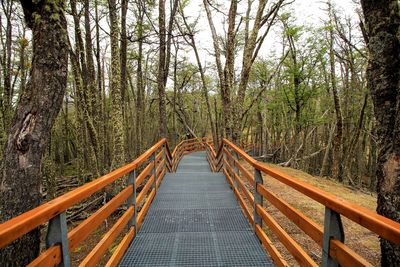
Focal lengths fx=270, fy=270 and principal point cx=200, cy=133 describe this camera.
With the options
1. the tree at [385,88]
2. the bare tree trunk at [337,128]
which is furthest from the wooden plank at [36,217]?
the bare tree trunk at [337,128]

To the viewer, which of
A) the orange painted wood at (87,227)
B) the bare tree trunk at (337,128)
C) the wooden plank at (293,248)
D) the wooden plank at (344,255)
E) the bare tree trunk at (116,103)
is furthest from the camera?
the bare tree trunk at (337,128)

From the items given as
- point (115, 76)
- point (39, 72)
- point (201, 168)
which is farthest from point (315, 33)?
point (39, 72)

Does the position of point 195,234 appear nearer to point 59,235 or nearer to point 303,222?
point 303,222

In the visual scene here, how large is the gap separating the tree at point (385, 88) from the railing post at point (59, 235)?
2.66m

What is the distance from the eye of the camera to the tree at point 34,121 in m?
2.95

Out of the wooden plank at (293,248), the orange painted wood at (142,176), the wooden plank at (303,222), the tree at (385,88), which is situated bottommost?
the wooden plank at (293,248)

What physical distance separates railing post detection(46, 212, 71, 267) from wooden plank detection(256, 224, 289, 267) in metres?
1.93

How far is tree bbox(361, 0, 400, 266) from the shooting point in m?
2.45

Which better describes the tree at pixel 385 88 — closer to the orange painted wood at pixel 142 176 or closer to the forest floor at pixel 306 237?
the forest floor at pixel 306 237

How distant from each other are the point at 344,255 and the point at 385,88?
1.82 m

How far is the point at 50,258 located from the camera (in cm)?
163

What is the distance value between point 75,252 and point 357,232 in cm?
627

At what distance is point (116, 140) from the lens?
6.75m

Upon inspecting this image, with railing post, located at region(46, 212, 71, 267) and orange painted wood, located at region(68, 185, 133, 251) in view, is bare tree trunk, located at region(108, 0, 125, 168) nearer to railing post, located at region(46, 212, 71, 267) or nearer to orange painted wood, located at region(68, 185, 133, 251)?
orange painted wood, located at region(68, 185, 133, 251)
